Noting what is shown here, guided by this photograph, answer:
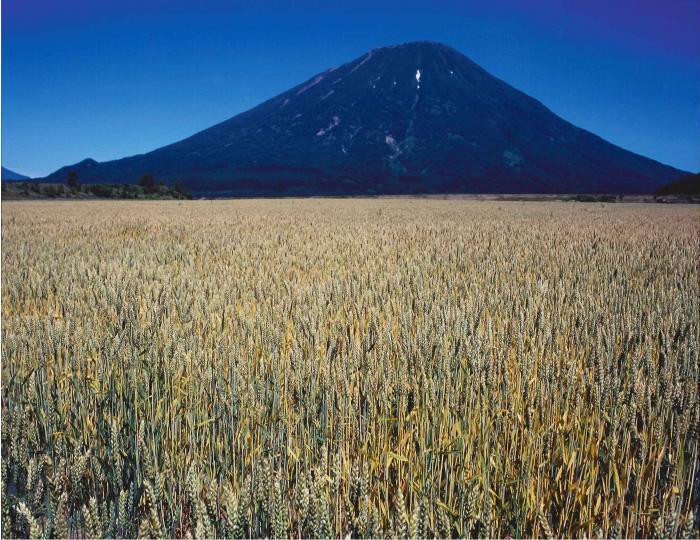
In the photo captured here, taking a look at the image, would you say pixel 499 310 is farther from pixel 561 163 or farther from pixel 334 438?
pixel 561 163

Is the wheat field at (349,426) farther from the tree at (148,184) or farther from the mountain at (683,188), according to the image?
the mountain at (683,188)

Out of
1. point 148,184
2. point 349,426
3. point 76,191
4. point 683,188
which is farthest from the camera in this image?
point 683,188

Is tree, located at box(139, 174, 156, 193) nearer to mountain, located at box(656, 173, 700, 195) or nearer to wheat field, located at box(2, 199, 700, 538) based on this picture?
wheat field, located at box(2, 199, 700, 538)

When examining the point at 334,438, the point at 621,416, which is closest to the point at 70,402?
the point at 334,438

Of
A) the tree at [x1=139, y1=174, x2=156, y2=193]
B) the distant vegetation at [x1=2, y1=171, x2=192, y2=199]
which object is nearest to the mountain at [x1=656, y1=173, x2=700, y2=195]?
the distant vegetation at [x1=2, y1=171, x2=192, y2=199]

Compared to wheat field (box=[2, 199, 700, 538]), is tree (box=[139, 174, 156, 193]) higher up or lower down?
higher up

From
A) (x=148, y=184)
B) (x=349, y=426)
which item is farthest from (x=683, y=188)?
(x=349, y=426)

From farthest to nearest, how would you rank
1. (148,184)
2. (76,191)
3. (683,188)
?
1. (683,188)
2. (148,184)
3. (76,191)

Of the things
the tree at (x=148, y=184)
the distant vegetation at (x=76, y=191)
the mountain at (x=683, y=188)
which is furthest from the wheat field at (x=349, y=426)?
the mountain at (x=683, y=188)

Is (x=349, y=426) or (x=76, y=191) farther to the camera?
(x=76, y=191)

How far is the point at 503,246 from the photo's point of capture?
821 centimetres

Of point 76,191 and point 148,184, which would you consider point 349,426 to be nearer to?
point 76,191

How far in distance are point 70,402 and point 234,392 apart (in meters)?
0.79

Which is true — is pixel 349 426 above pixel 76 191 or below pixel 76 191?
below
